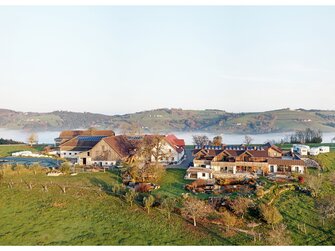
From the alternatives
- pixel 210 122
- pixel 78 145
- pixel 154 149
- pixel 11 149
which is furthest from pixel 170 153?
pixel 210 122

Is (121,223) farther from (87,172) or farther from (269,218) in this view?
(87,172)

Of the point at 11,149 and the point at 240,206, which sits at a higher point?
the point at 11,149

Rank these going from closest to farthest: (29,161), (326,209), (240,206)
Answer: (240,206) → (326,209) → (29,161)

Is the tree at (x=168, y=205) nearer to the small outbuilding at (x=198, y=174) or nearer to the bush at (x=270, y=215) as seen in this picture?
the bush at (x=270, y=215)

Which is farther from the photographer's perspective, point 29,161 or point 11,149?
point 11,149

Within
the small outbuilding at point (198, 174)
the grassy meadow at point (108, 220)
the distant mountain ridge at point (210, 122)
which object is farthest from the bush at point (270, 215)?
the distant mountain ridge at point (210, 122)

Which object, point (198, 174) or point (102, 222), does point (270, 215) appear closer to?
point (198, 174)

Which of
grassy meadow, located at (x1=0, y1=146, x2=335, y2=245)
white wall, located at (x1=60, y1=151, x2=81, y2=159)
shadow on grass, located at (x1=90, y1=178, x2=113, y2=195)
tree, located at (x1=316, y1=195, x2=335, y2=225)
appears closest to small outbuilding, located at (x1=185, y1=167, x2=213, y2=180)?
grassy meadow, located at (x1=0, y1=146, x2=335, y2=245)
